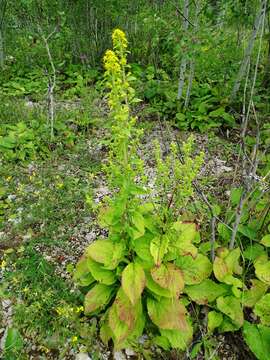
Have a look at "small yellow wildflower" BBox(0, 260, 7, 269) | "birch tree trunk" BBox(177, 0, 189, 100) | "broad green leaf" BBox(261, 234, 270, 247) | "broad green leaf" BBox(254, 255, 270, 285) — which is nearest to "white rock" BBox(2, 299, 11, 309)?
"small yellow wildflower" BBox(0, 260, 7, 269)

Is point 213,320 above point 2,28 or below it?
below

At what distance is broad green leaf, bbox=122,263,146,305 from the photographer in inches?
85.5

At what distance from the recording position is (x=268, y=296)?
2.45 meters

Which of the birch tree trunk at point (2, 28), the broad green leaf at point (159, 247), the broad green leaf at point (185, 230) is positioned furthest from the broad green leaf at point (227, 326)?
the birch tree trunk at point (2, 28)

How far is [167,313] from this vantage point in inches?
91.8

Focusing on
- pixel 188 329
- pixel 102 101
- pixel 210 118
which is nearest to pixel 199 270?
pixel 188 329

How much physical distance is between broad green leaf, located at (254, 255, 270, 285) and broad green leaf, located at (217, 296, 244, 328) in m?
0.24

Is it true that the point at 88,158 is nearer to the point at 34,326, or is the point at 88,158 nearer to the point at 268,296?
the point at 34,326

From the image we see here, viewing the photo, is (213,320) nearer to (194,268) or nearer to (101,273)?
(194,268)

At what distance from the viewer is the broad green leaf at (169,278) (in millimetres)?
2227

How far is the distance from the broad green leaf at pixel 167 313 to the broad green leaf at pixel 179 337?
0.32 ft

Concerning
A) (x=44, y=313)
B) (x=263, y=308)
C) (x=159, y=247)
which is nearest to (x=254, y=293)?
(x=263, y=308)

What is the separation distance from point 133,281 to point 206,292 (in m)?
0.65

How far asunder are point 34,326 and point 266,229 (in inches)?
77.7
